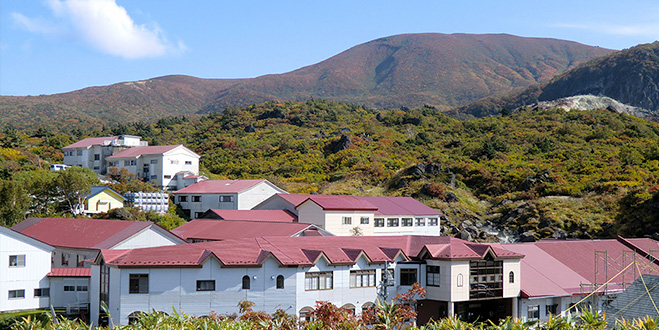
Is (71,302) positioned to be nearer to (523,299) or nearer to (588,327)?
(523,299)

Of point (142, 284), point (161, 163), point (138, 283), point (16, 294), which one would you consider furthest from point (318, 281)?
point (161, 163)

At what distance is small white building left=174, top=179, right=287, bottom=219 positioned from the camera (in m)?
50.1

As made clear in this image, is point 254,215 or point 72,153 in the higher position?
point 72,153

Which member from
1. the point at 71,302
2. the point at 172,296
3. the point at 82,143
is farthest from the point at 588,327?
the point at 82,143

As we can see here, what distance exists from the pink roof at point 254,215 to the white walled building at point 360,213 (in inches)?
33.7

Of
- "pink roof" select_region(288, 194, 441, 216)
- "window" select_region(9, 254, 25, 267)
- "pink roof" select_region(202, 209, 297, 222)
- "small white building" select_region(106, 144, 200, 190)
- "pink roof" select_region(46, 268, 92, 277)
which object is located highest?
"small white building" select_region(106, 144, 200, 190)

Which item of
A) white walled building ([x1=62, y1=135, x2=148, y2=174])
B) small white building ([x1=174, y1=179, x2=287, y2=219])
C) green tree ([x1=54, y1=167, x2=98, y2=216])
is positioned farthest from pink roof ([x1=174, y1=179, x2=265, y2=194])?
white walled building ([x1=62, y1=135, x2=148, y2=174])

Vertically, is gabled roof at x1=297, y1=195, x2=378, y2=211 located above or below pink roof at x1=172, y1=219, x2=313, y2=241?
above

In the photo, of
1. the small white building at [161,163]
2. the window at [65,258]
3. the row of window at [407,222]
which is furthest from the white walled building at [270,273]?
the small white building at [161,163]

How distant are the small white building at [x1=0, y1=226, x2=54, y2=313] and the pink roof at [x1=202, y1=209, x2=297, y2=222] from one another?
1373 cm

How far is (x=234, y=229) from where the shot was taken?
3938 cm

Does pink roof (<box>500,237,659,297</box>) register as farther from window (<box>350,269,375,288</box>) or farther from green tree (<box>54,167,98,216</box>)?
green tree (<box>54,167,98,216</box>)

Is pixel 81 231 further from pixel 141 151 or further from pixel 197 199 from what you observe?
pixel 141 151

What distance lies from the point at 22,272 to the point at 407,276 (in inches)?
759
